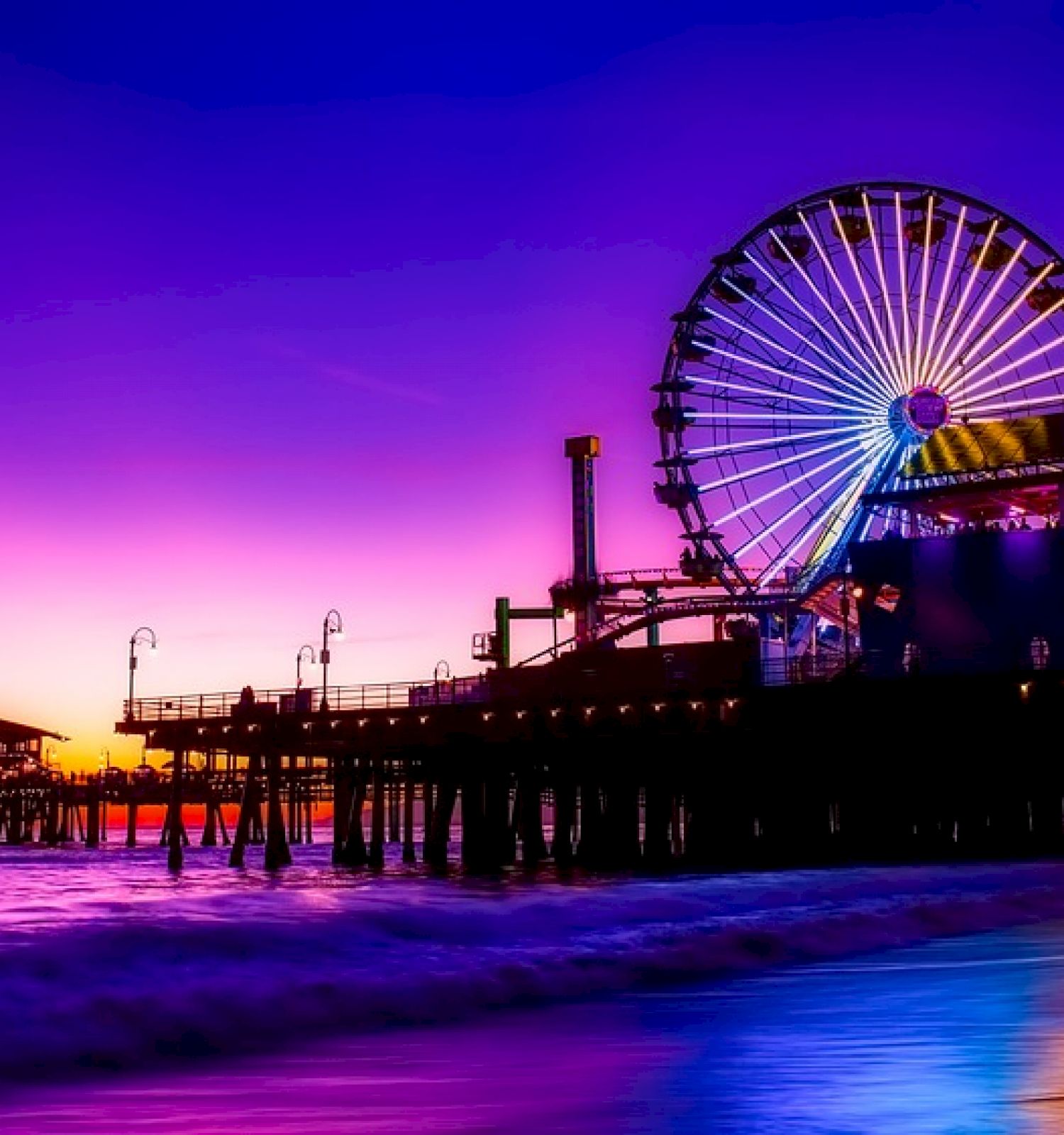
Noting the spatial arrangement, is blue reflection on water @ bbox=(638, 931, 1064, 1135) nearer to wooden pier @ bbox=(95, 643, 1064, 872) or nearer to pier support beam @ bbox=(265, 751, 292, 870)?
wooden pier @ bbox=(95, 643, 1064, 872)

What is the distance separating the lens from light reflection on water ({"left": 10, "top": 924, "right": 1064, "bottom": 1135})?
8.62m

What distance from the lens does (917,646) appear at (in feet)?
157

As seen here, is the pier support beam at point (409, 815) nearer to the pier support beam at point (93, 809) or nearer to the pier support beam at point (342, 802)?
the pier support beam at point (342, 802)

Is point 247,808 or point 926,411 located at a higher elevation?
point 926,411

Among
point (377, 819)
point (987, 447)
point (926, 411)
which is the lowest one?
point (377, 819)

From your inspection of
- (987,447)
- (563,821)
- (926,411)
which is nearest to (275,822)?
(563,821)

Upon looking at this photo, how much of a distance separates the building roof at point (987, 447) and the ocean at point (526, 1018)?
28.8 m

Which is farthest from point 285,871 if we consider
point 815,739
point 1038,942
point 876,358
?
point 1038,942

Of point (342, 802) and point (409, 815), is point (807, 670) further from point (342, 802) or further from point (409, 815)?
point (409, 815)

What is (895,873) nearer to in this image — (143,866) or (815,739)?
(815,739)

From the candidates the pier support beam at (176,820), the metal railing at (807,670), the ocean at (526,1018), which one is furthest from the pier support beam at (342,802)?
the ocean at (526,1018)

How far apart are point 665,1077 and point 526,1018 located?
3937 mm

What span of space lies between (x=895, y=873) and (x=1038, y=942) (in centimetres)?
1417

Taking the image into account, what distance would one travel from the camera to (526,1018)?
45.1ft
